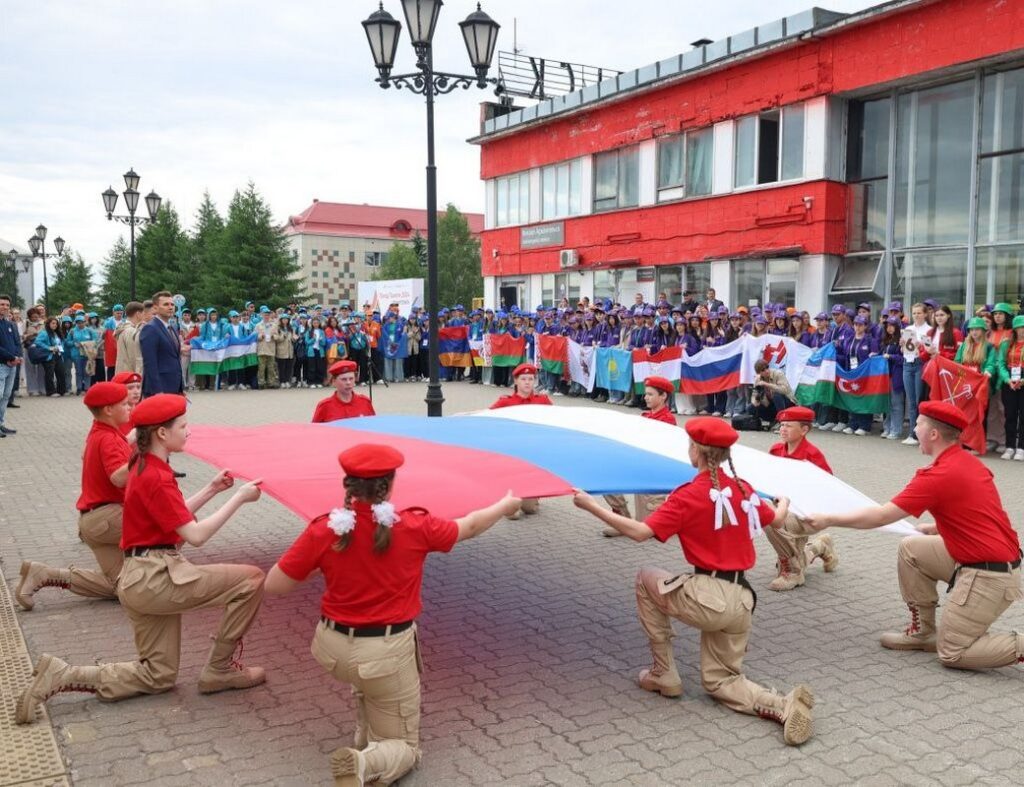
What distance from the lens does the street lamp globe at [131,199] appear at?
2470cm

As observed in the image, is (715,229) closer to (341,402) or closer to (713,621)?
(341,402)

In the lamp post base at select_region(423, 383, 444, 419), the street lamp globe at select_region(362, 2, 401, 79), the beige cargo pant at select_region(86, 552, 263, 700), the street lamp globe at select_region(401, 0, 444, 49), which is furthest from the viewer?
the lamp post base at select_region(423, 383, 444, 419)

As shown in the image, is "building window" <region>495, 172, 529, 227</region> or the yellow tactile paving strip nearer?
the yellow tactile paving strip

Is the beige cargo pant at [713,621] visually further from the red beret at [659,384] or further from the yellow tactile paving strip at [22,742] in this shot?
the red beret at [659,384]

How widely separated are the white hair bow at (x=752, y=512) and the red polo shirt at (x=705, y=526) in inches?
0.7

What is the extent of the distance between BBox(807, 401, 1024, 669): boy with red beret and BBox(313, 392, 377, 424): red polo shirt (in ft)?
16.1

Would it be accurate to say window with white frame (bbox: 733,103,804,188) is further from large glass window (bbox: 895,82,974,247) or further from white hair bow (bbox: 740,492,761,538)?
white hair bow (bbox: 740,492,761,538)

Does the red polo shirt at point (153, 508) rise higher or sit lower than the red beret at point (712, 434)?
lower

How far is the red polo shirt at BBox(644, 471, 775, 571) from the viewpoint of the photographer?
4723 millimetres

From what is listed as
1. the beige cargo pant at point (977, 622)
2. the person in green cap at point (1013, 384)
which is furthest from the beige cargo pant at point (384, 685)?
the person in green cap at point (1013, 384)

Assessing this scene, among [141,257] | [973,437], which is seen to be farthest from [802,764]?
[141,257]

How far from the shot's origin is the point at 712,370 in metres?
17.4

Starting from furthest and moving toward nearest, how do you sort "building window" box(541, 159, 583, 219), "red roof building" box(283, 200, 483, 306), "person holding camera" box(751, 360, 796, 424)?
"red roof building" box(283, 200, 483, 306) < "building window" box(541, 159, 583, 219) < "person holding camera" box(751, 360, 796, 424)

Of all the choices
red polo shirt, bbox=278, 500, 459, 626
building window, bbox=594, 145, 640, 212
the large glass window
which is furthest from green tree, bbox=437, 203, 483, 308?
red polo shirt, bbox=278, 500, 459, 626
